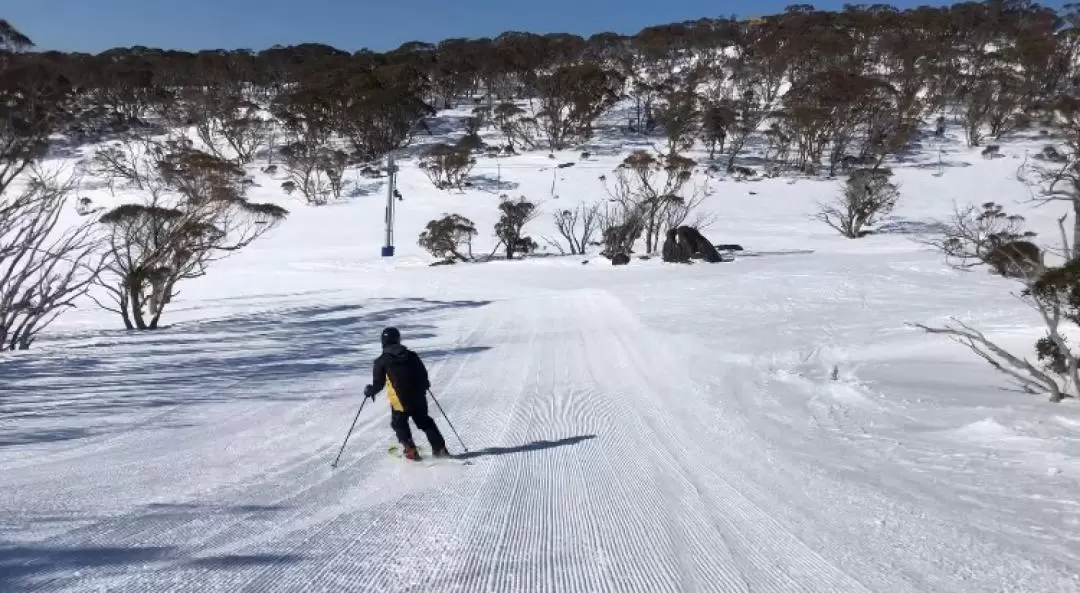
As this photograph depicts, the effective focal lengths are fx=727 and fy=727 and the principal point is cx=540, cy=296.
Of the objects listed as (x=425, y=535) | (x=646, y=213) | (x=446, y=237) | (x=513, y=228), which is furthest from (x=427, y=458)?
(x=513, y=228)

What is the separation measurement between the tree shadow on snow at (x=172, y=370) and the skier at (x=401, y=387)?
2.54 m

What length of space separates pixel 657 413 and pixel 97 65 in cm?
7266

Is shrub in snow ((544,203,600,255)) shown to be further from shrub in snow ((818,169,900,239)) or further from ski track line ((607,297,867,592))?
ski track line ((607,297,867,592))

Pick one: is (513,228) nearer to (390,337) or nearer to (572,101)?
(390,337)

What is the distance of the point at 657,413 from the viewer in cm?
798

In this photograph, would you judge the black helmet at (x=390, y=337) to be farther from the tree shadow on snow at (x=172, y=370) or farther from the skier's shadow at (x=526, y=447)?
the tree shadow on snow at (x=172, y=370)

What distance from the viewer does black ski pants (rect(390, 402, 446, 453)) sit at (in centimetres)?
581

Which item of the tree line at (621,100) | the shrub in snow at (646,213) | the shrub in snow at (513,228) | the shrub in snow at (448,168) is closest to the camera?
the shrub in snow at (646,213)

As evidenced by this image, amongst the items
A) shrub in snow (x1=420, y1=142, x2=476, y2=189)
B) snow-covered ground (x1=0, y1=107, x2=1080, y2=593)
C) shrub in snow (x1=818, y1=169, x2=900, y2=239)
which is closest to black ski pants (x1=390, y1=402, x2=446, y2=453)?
snow-covered ground (x1=0, y1=107, x2=1080, y2=593)

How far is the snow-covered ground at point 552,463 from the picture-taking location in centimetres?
380

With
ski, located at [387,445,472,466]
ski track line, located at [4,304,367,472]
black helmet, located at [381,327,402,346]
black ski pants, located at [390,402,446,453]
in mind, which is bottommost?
ski, located at [387,445,472,466]

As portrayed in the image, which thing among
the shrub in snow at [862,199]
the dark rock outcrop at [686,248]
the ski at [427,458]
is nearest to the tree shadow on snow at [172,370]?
the ski at [427,458]

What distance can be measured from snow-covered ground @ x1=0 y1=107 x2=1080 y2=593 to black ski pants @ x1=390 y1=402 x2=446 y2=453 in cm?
19

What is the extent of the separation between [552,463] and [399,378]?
1.41 metres
